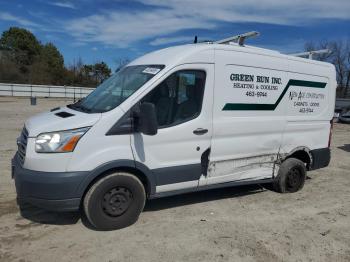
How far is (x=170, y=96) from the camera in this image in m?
4.85

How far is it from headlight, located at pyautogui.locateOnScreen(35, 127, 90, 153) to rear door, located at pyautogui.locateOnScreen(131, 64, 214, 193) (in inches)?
28.6

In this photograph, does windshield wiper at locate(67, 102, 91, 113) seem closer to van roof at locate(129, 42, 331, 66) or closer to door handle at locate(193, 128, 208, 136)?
van roof at locate(129, 42, 331, 66)

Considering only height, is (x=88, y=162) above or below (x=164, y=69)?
below

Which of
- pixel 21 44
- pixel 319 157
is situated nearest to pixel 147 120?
pixel 319 157

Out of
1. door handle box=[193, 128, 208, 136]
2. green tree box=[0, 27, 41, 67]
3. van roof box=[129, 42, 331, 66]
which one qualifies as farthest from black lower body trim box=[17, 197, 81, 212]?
green tree box=[0, 27, 41, 67]

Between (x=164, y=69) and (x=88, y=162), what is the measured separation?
1572mm

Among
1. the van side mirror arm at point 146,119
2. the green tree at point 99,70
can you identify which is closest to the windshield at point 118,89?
the van side mirror arm at point 146,119

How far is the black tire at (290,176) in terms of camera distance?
20.7 ft

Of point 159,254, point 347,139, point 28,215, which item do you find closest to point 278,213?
point 159,254

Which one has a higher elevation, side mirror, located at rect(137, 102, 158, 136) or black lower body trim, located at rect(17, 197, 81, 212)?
side mirror, located at rect(137, 102, 158, 136)

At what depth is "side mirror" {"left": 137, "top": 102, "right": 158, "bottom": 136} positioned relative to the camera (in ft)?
14.2

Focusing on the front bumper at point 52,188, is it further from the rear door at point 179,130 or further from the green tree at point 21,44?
the green tree at point 21,44

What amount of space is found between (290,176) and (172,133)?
9.11ft

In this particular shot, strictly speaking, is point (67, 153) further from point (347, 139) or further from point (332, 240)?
point (347, 139)
